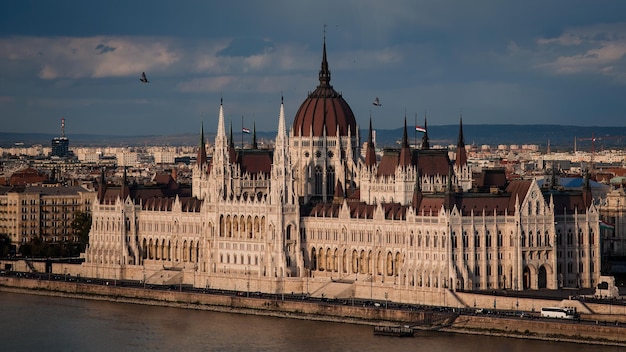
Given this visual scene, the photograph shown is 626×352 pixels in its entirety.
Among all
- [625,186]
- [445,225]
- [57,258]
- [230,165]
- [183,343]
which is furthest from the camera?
[625,186]

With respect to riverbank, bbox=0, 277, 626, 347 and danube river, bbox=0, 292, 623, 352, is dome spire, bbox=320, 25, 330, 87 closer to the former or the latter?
riverbank, bbox=0, 277, 626, 347

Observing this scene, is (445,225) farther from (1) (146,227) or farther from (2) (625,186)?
(2) (625,186)

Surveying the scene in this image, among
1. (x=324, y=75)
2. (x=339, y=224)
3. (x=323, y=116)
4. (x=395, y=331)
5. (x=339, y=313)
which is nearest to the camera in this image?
(x=395, y=331)

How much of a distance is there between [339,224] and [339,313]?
1265 centimetres

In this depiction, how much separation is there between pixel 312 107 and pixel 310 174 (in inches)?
199

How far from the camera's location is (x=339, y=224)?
114 meters

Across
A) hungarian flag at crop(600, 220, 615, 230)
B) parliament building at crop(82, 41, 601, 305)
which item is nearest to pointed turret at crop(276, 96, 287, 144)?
parliament building at crop(82, 41, 601, 305)

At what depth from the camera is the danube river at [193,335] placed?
9238 centimetres

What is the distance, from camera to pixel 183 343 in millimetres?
96062

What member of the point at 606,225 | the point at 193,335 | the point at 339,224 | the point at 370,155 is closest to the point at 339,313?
the point at 193,335

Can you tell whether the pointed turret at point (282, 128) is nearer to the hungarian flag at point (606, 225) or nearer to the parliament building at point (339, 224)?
the parliament building at point (339, 224)

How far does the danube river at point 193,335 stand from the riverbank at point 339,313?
2.24 feet

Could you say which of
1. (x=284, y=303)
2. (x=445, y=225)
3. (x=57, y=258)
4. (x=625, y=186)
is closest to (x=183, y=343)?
(x=284, y=303)

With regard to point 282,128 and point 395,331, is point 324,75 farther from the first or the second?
point 395,331
